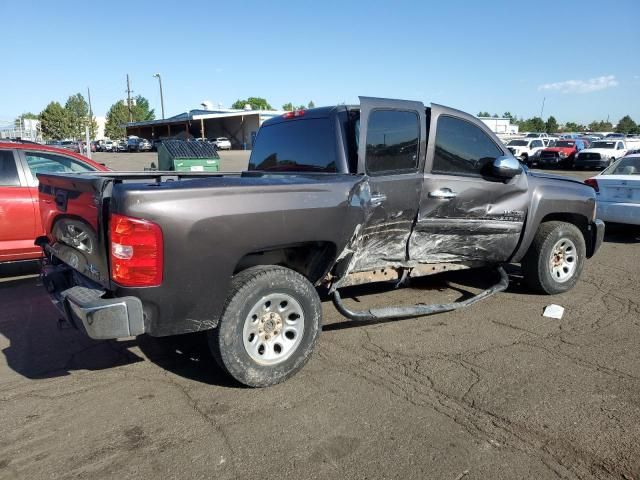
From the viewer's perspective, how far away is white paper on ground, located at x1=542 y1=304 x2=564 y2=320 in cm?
523

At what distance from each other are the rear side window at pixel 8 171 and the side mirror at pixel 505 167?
17.8 feet

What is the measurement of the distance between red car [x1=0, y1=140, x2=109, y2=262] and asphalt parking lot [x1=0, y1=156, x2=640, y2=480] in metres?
1.34

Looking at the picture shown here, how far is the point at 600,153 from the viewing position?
90.7 feet

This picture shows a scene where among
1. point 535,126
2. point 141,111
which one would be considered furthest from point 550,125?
point 141,111

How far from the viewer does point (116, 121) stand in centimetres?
9956

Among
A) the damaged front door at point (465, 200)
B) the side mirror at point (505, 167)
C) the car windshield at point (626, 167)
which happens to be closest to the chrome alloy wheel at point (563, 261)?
the damaged front door at point (465, 200)

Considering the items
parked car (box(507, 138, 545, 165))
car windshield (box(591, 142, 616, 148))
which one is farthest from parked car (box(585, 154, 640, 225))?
parked car (box(507, 138, 545, 165))

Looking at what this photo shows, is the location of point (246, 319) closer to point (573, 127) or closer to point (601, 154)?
point (601, 154)

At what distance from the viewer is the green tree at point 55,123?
84938 millimetres

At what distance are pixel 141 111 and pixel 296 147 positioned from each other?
4460 inches

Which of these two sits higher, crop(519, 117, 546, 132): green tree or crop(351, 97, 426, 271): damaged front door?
crop(519, 117, 546, 132): green tree

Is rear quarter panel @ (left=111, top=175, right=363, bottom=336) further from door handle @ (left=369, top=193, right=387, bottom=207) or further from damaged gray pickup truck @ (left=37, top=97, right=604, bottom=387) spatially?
door handle @ (left=369, top=193, right=387, bottom=207)

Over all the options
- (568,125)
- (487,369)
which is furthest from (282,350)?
(568,125)

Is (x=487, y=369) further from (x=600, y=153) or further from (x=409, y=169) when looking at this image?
(x=600, y=153)
